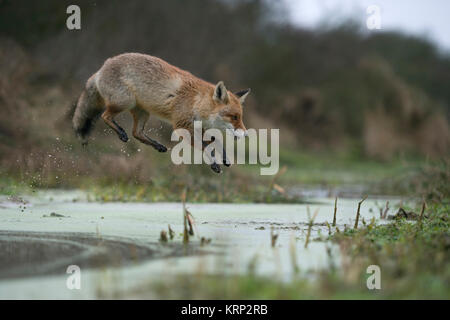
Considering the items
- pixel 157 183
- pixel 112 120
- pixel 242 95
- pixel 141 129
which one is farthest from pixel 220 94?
pixel 157 183

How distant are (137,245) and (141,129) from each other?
3121mm

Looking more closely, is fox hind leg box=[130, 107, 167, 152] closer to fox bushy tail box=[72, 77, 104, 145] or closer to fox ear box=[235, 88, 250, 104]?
fox bushy tail box=[72, 77, 104, 145]

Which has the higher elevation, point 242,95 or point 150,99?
point 242,95

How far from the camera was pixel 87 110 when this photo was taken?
7578mm

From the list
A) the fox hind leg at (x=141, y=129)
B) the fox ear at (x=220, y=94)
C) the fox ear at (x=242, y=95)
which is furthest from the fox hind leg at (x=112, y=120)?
the fox ear at (x=242, y=95)

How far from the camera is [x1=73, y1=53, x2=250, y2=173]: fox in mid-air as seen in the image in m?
7.23

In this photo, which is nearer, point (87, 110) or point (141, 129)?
point (87, 110)

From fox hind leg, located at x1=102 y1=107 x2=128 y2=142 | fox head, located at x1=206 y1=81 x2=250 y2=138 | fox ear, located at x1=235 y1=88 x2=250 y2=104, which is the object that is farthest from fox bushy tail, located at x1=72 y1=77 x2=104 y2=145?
fox ear, located at x1=235 y1=88 x2=250 y2=104

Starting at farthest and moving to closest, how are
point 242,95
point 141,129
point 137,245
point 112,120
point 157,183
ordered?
point 157,183 < point 242,95 < point 141,129 < point 112,120 < point 137,245

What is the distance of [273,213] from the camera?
7.76m

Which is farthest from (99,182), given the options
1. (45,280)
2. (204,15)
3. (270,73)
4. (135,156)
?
(270,73)

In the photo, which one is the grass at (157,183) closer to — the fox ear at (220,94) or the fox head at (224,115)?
the fox head at (224,115)

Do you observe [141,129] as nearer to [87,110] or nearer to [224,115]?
[87,110]
